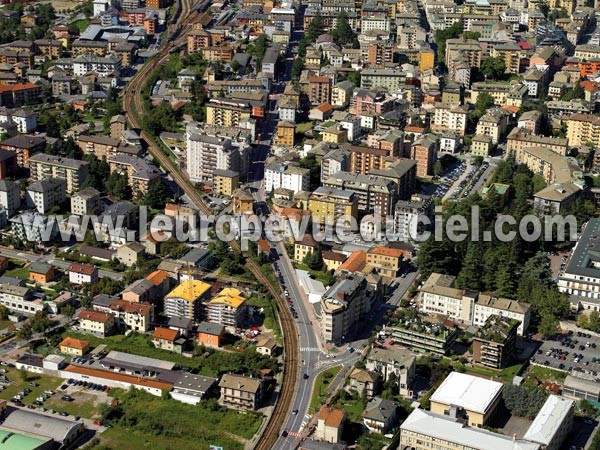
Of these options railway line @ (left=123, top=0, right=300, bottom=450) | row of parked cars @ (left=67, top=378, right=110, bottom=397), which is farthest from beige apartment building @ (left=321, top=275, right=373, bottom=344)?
row of parked cars @ (left=67, top=378, right=110, bottom=397)

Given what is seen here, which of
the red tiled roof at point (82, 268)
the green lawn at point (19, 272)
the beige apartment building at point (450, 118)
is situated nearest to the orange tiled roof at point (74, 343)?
the red tiled roof at point (82, 268)

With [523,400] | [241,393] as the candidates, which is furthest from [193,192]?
[523,400]

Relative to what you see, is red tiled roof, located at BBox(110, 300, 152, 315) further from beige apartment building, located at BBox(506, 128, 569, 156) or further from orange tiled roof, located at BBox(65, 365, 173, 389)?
beige apartment building, located at BBox(506, 128, 569, 156)

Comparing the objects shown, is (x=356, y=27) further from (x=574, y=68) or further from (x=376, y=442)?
(x=376, y=442)

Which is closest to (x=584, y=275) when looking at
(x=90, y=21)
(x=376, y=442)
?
(x=376, y=442)

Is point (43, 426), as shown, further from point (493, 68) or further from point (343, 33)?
point (343, 33)
